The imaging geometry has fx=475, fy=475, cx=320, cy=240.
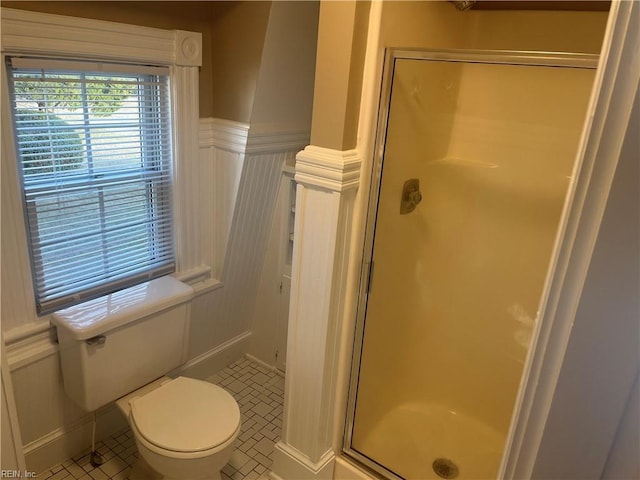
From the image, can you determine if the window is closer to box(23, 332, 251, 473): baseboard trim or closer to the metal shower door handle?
box(23, 332, 251, 473): baseboard trim

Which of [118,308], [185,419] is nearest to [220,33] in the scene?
[118,308]

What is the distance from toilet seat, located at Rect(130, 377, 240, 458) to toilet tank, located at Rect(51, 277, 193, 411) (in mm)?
115

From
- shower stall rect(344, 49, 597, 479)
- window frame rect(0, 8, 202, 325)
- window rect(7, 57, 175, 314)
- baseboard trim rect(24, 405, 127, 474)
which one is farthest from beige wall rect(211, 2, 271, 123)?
baseboard trim rect(24, 405, 127, 474)

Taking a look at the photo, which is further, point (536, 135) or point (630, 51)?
point (536, 135)

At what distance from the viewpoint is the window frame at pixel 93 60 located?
154 centimetres

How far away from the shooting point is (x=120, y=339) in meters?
1.80

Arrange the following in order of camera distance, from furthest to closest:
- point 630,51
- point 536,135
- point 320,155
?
point 536,135, point 320,155, point 630,51

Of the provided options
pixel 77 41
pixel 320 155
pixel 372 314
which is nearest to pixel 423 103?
pixel 320 155

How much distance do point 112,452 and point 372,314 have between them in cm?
128

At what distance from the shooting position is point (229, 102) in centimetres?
211

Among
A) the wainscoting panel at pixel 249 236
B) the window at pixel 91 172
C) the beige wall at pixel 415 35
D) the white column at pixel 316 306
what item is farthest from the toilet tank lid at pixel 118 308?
the beige wall at pixel 415 35

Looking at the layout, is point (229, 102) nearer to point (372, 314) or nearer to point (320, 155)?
point (320, 155)

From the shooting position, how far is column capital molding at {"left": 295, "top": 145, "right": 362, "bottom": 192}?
57.9 inches

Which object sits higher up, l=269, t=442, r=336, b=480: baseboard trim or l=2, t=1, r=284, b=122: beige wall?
l=2, t=1, r=284, b=122: beige wall
